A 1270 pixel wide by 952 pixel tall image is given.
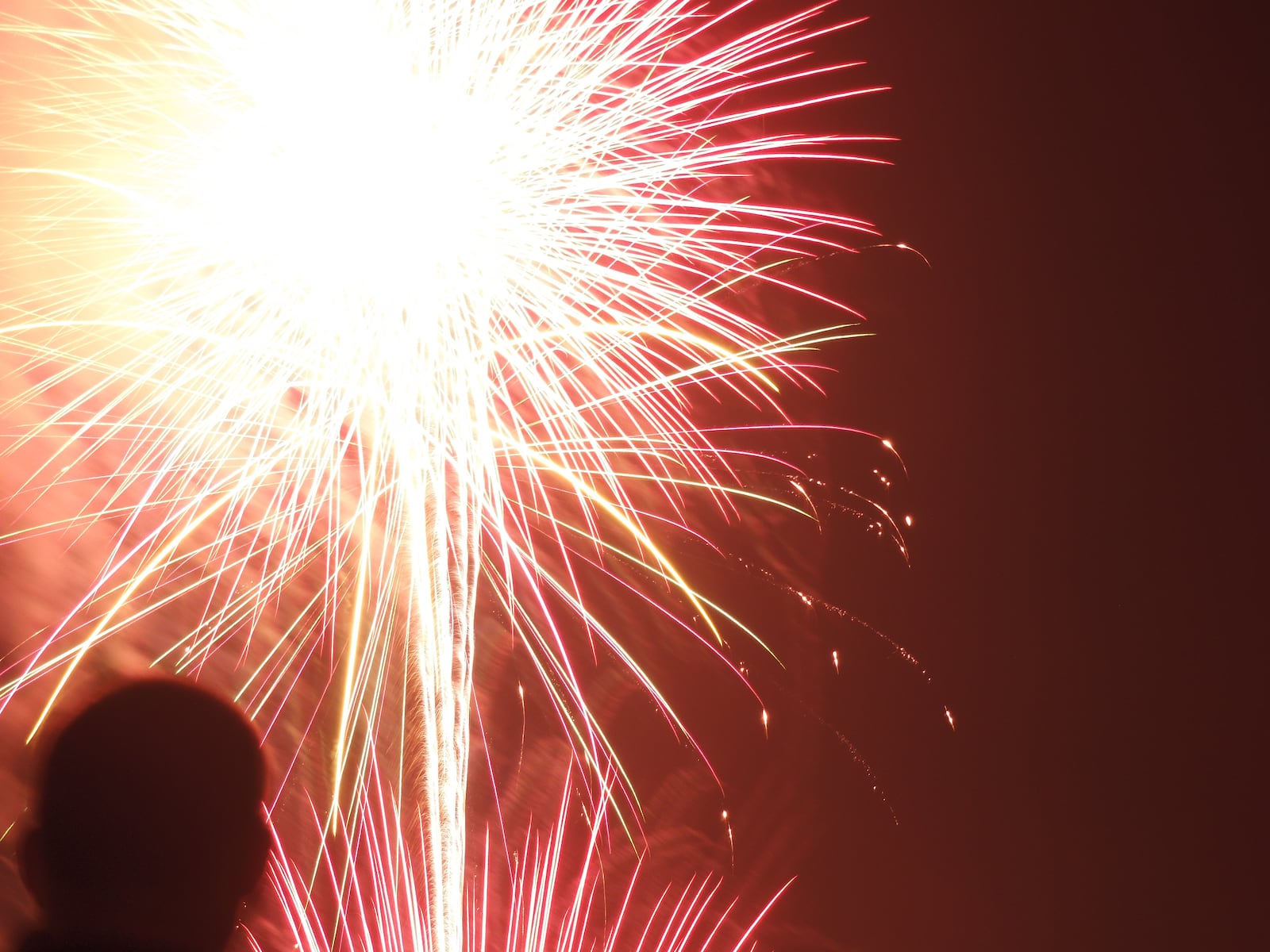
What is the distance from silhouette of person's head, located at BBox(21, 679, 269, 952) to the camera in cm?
82

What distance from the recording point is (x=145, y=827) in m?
0.85

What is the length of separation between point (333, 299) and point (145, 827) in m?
1.30

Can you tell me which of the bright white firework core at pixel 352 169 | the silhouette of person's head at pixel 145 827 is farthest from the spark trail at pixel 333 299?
the silhouette of person's head at pixel 145 827

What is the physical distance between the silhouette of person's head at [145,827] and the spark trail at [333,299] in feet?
3.10

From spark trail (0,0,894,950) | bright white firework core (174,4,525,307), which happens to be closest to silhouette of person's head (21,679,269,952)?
spark trail (0,0,894,950)

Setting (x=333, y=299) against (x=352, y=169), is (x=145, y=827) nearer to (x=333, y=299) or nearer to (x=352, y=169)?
(x=333, y=299)

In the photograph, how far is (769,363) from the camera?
7.89 ft

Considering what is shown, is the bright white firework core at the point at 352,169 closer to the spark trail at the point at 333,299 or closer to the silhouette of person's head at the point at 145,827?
the spark trail at the point at 333,299

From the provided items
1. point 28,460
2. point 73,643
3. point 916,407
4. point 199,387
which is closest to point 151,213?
point 199,387

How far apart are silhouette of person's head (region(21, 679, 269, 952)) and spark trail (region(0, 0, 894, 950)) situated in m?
0.94

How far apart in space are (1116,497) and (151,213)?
118 inches

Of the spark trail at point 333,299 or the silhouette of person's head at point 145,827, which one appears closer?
the silhouette of person's head at point 145,827

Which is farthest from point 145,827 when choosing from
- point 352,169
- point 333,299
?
point 352,169

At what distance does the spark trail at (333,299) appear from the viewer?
1830 millimetres
